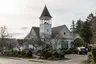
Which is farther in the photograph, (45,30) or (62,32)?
(62,32)

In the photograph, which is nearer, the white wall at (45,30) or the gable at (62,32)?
the white wall at (45,30)

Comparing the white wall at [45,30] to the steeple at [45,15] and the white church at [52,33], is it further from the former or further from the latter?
the steeple at [45,15]

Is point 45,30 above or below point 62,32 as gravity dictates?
above

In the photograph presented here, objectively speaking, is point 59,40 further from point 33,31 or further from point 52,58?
point 52,58

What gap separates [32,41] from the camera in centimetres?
4684

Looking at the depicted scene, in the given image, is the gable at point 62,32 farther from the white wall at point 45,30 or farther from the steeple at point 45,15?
the steeple at point 45,15

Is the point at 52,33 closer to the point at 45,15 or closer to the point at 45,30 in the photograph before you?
the point at 45,30

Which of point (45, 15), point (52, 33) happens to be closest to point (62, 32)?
point (52, 33)

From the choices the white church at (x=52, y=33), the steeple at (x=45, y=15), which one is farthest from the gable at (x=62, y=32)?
the steeple at (x=45, y=15)

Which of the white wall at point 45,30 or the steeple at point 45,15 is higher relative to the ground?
the steeple at point 45,15

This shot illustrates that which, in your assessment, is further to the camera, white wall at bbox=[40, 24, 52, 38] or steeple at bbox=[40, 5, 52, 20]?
steeple at bbox=[40, 5, 52, 20]

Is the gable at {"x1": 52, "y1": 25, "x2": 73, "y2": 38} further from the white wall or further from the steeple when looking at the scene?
the steeple

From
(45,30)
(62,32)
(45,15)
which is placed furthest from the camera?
(62,32)

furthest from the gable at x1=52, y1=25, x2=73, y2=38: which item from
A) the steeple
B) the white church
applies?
the steeple
